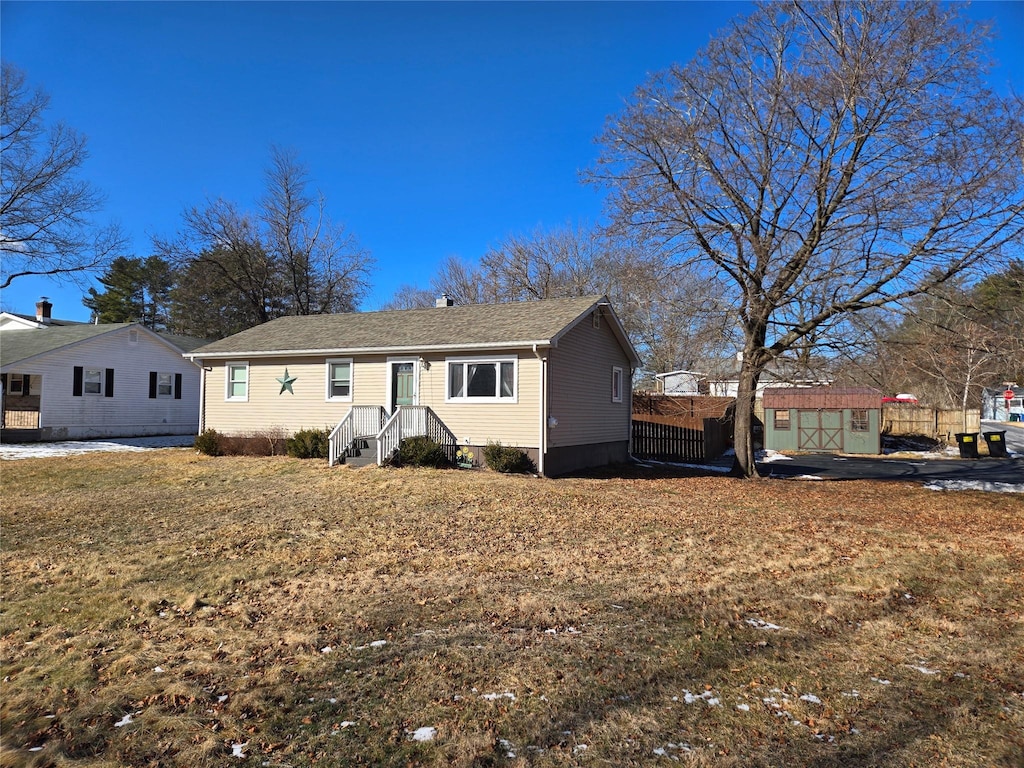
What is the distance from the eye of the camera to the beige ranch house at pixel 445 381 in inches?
598

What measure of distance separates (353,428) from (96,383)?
616 inches

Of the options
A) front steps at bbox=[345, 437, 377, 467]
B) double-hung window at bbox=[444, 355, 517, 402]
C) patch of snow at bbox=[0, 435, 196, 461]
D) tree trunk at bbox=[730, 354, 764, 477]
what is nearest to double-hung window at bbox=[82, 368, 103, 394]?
patch of snow at bbox=[0, 435, 196, 461]

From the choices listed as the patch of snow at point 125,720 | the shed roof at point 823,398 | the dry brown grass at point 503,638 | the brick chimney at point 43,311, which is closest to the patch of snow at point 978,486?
the dry brown grass at point 503,638

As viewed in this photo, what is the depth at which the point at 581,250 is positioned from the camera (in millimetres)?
37562

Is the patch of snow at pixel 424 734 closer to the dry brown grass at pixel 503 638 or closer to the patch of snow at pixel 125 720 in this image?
the dry brown grass at pixel 503 638

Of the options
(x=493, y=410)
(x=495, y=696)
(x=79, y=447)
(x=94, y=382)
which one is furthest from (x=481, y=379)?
(x=94, y=382)

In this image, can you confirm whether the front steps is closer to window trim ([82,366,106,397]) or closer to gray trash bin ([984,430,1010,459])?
window trim ([82,366,106,397])

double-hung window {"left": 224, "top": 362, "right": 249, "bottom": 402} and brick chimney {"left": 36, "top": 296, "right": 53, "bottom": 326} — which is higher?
brick chimney {"left": 36, "top": 296, "right": 53, "bottom": 326}

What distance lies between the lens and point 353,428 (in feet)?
52.9

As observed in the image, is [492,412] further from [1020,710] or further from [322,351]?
[1020,710]

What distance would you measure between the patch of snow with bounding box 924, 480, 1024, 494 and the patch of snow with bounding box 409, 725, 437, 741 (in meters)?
15.0

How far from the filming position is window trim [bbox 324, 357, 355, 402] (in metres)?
17.5

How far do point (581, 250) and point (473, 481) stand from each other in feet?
88.5

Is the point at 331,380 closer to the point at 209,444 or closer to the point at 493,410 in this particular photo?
the point at 209,444
